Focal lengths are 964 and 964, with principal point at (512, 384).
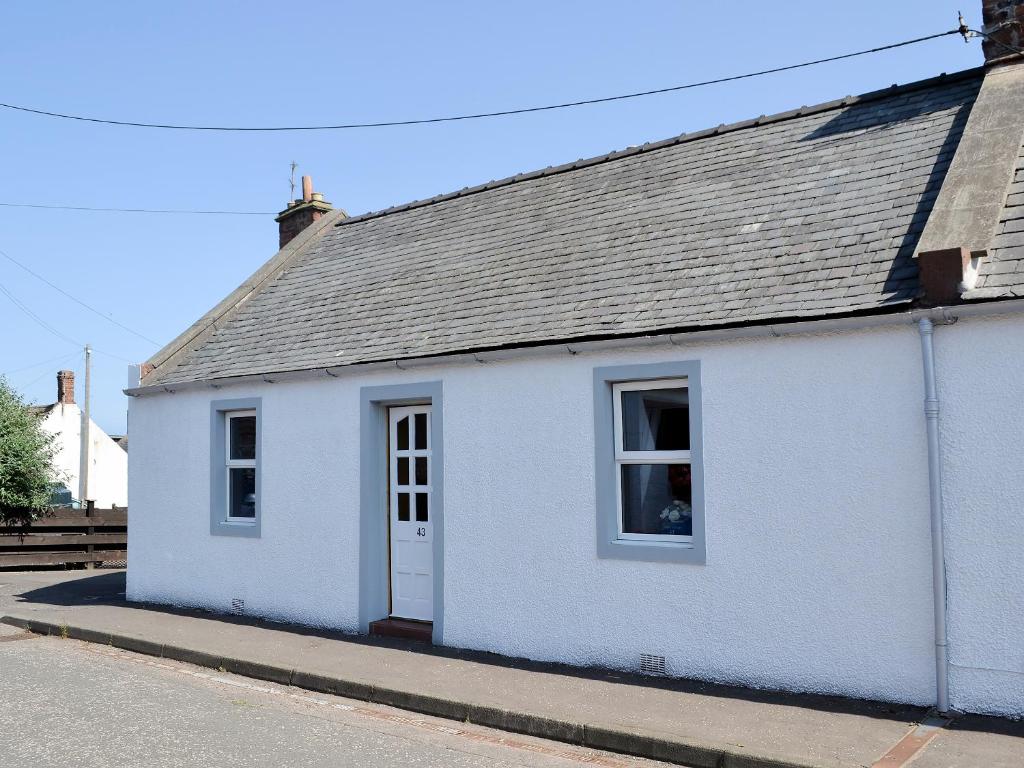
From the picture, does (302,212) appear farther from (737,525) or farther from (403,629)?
(737,525)

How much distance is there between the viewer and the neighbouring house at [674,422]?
7.08 m

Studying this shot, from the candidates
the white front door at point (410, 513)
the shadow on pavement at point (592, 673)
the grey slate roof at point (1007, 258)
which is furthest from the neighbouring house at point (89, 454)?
the grey slate roof at point (1007, 258)

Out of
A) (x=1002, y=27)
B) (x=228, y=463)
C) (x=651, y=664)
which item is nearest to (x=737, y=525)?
(x=651, y=664)

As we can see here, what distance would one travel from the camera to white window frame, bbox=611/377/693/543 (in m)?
8.61

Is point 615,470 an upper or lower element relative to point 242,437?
lower

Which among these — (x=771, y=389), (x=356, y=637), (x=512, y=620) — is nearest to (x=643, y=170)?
(x=771, y=389)

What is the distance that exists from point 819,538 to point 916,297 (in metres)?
2.00

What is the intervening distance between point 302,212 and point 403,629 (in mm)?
9106

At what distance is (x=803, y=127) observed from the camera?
10.9m

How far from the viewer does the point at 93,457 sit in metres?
40.5

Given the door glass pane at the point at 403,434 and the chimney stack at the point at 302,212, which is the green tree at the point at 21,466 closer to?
the chimney stack at the point at 302,212

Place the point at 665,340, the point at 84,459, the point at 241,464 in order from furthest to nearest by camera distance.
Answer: the point at 84,459
the point at 241,464
the point at 665,340

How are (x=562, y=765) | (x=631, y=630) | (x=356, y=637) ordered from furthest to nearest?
(x=356, y=637) < (x=631, y=630) < (x=562, y=765)

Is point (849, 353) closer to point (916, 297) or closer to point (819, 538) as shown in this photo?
point (916, 297)
